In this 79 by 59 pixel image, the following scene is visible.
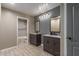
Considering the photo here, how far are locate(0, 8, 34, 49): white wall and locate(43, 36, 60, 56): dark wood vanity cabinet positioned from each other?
0.75m

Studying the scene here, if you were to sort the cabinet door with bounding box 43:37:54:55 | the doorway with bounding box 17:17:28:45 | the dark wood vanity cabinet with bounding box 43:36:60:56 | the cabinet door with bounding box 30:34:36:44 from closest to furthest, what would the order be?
the doorway with bounding box 17:17:28:45 < the dark wood vanity cabinet with bounding box 43:36:60:56 < the cabinet door with bounding box 30:34:36:44 < the cabinet door with bounding box 43:37:54:55

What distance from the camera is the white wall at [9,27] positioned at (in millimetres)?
2047

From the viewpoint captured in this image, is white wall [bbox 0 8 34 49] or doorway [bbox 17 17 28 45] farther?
white wall [bbox 0 8 34 49]

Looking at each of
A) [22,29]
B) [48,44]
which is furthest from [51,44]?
[22,29]

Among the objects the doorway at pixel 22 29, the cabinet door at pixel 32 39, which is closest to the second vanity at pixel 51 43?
the cabinet door at pixel 32 39

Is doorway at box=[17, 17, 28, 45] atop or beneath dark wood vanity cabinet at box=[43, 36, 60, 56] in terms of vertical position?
atop

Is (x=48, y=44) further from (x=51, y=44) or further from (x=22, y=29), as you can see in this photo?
(x=22, y=29)

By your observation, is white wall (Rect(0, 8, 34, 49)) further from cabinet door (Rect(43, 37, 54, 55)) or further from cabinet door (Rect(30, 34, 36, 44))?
cabinet door (Rect(43, 37, 54, 55))

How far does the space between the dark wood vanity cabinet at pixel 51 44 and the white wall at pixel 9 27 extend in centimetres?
75

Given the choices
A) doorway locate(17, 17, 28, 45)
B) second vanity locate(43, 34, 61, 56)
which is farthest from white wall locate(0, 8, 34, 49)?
second vanity locate(43, 34, 61, 56)

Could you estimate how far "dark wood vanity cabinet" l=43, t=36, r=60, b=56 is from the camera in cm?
221

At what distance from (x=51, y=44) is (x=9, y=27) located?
138 cm

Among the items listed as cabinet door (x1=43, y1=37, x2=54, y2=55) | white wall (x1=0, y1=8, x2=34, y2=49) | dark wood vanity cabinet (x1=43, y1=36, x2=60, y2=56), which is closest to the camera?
white wall (x1=0, y1=8, x2=34, y2=49)

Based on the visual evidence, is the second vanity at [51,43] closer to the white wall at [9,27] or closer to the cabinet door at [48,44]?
the cabinet door at [48,44]
